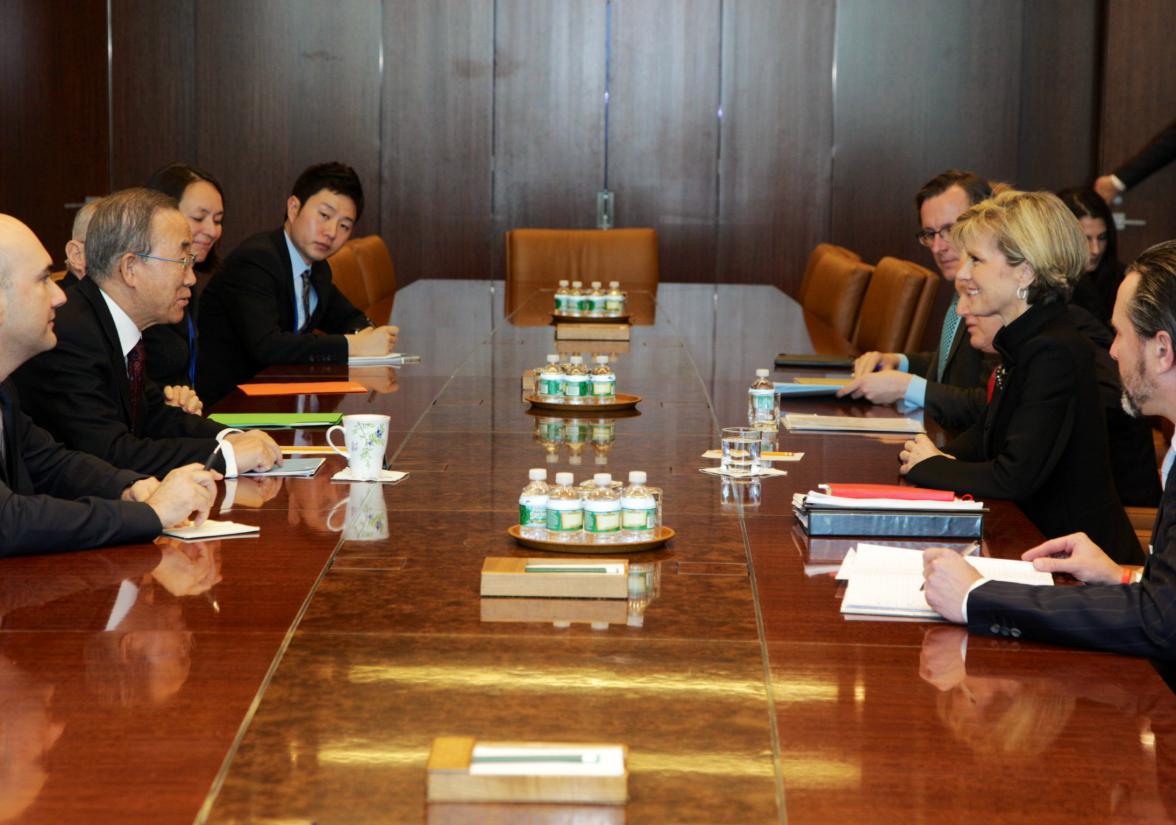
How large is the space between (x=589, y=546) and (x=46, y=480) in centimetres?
104

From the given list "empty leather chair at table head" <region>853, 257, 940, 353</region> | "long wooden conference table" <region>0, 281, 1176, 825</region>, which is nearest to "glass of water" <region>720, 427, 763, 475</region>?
"long wooden conference table" <region>0, 281, 1176, 825</region>

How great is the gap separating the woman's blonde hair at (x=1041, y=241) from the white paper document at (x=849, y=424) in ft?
1.67

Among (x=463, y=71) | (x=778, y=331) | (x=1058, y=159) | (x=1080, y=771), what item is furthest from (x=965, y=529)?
(x=463, y=71)

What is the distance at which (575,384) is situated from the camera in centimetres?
351

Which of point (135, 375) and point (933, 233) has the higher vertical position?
point (933, 233)

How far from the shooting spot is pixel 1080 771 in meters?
1.45

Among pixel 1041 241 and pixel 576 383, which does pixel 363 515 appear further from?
pixel 1041 241

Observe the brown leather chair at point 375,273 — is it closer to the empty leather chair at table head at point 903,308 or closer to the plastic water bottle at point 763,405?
the empty leather chair at table head at point 903,308

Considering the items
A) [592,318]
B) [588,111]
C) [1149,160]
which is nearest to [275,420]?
[592,318]

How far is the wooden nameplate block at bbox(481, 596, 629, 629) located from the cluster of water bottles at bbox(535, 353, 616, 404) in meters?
1.55

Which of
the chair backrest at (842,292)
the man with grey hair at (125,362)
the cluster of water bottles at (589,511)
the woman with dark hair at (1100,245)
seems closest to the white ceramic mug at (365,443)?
the man with grey hair at (125,362)

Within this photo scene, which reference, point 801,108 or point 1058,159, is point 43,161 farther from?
point 1058,159

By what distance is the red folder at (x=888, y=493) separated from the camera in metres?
2.36

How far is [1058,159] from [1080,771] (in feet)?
25.4
